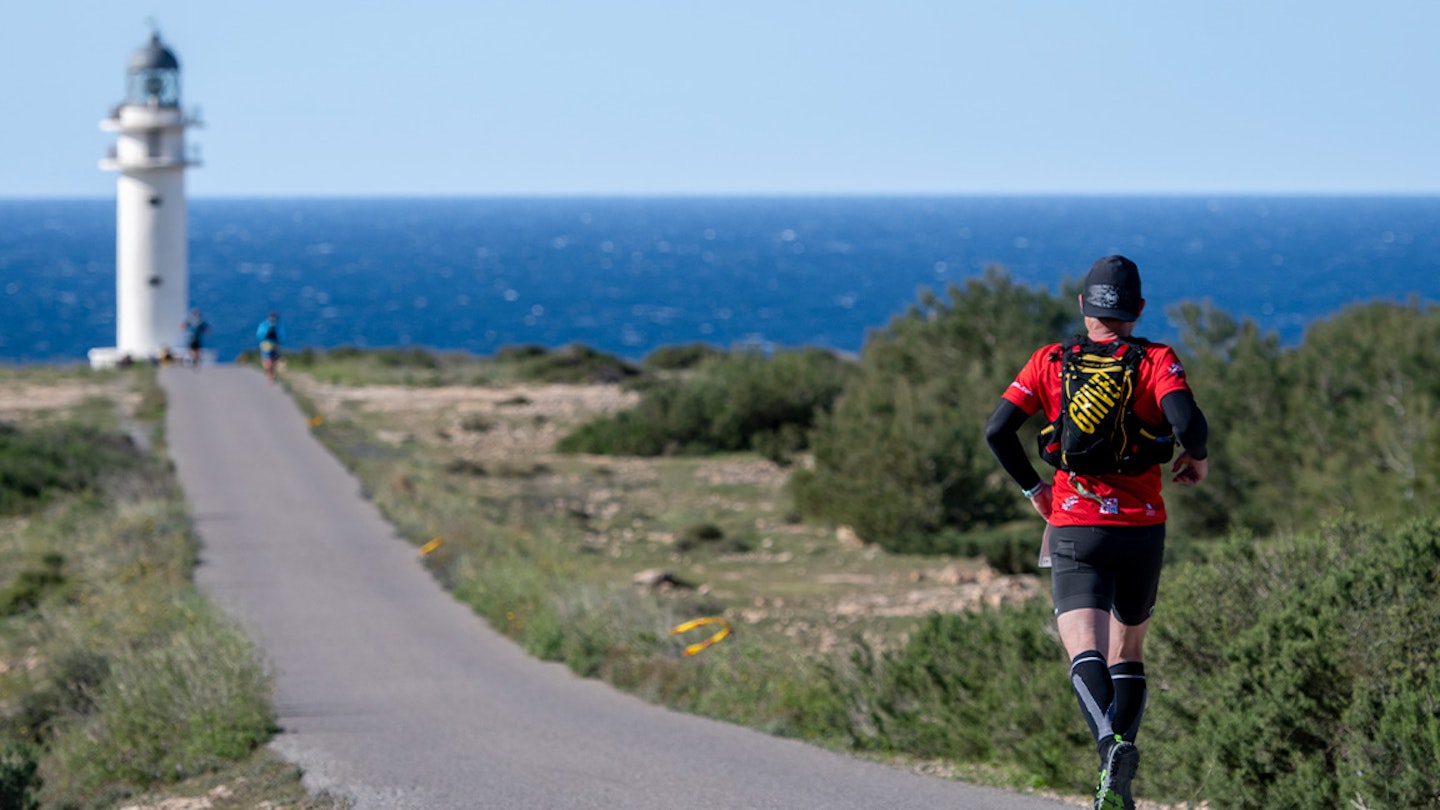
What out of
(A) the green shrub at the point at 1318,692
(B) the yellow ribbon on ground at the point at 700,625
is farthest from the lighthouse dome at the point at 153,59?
(A) the green shrub at the point at 1318,692

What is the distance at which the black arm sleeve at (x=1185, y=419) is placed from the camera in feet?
15.3

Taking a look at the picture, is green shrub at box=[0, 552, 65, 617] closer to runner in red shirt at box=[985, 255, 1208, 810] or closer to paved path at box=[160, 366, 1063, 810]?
paved path at box=[160, 366, 1063, 810]

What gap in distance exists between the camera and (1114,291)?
4883 millimetres

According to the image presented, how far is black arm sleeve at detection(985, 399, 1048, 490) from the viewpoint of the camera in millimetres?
4914

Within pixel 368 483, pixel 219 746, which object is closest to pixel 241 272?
pixel 368 483

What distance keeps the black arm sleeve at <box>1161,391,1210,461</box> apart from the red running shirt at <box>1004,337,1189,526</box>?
0.03 m

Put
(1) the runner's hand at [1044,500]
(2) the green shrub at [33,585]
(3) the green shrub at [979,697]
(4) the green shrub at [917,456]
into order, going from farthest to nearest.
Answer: (4) the green shrub at [917,456] < (2) the green shrub at [33,585] < (3) the green shrub at [979,697] < (1) the runner's hand at [1044,500]

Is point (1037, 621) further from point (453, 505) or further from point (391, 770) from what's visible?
point (453, 505)

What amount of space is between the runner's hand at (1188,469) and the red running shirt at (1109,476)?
2.5 inches

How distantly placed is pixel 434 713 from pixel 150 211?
34448 millimetres

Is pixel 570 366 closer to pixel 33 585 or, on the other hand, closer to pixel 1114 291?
pixel 33 585

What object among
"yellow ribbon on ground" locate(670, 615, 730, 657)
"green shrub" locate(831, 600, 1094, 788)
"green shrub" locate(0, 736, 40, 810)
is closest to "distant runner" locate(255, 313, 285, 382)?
"yellow ribbon on ground" locate(670, 615, 730, 657)

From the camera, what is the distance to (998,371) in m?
23.5

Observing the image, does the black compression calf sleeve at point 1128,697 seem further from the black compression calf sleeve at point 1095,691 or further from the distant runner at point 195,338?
the distant runner at point 195,338
